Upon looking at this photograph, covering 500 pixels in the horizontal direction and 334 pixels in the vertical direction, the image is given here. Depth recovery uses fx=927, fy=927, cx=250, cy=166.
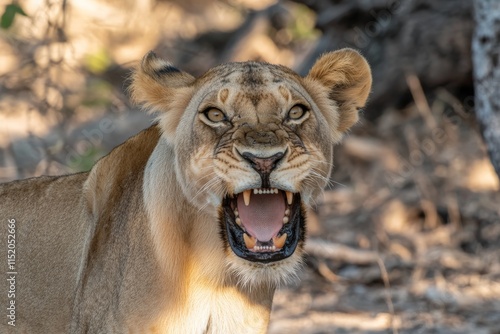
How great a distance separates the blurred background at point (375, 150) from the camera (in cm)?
576

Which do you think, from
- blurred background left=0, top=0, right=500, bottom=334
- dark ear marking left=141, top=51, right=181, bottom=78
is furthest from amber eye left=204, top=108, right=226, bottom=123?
blurred background left=0, top=0, right=500, bottom=334

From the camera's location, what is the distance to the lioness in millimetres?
2939

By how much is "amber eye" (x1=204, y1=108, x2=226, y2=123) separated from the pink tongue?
10.6 inches

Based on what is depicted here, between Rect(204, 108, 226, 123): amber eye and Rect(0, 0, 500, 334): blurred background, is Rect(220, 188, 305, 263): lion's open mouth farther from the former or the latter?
Rect(0, 0, 500, 334): blurred background

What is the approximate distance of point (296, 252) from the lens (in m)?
3.01

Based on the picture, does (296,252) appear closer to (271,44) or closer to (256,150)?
(256,150)

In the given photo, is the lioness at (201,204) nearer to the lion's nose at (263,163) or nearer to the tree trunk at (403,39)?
the lion's nose at (263,163)

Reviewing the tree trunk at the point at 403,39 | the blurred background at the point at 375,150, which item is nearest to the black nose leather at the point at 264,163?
the blurred background at the point at 375,150

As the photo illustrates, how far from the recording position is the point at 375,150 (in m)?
7.96

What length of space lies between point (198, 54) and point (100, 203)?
849cm

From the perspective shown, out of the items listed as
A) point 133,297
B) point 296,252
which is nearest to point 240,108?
point 296,252

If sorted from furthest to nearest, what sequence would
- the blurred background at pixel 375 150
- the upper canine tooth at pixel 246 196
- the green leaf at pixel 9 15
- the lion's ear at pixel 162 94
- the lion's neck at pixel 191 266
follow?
the blurred background at pixel 375 150
the green leaf at pixel 9 15
the lion's ear at pixel 162 94
the lion's neck at pixel 191 266
the upper canine tooth at pixel 246 196

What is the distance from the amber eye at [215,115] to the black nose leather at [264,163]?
0.94 feet

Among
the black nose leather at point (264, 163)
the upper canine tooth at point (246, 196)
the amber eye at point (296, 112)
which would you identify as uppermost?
the amber eye at point (296, 112)
